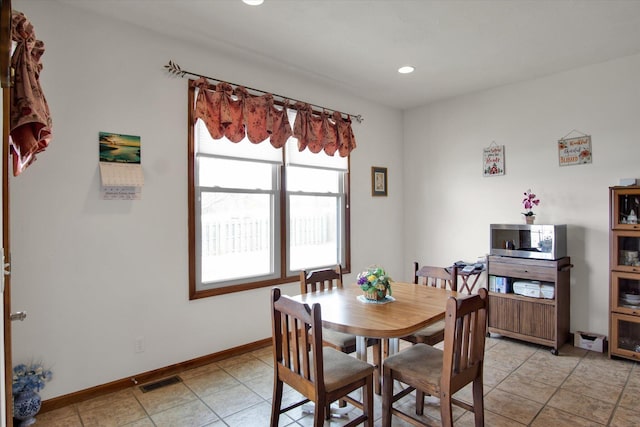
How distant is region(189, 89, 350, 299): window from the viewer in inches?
127

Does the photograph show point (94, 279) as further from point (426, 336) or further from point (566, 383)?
point (566, 383)

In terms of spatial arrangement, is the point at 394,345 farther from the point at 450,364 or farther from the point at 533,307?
the point at 533,307

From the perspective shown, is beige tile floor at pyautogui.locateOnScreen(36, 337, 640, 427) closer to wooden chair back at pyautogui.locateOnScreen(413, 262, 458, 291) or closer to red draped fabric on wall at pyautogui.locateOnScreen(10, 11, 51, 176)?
wooden chair back at pyautogui.locateOnScreen(413, 262, 458, 291)

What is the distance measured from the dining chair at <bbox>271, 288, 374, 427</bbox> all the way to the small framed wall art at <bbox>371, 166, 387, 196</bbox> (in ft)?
9.41

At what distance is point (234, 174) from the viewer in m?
3.46

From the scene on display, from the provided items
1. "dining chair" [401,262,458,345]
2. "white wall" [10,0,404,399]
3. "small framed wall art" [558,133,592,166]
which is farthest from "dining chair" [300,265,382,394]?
"small framed wall art" [558,133,592,166]

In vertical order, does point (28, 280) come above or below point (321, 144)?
below

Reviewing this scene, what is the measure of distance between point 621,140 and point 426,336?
2.78 metres

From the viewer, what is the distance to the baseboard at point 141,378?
252 cm

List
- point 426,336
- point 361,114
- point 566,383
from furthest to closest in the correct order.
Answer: point 361,114 < point 566,383 < point 426,336

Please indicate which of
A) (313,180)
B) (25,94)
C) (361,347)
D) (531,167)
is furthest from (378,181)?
(25,94)

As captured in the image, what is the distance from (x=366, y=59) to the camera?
136 inches

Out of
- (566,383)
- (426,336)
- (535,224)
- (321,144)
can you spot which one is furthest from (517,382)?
(321,144)

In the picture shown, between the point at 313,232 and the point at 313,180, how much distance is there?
58 centimetres
